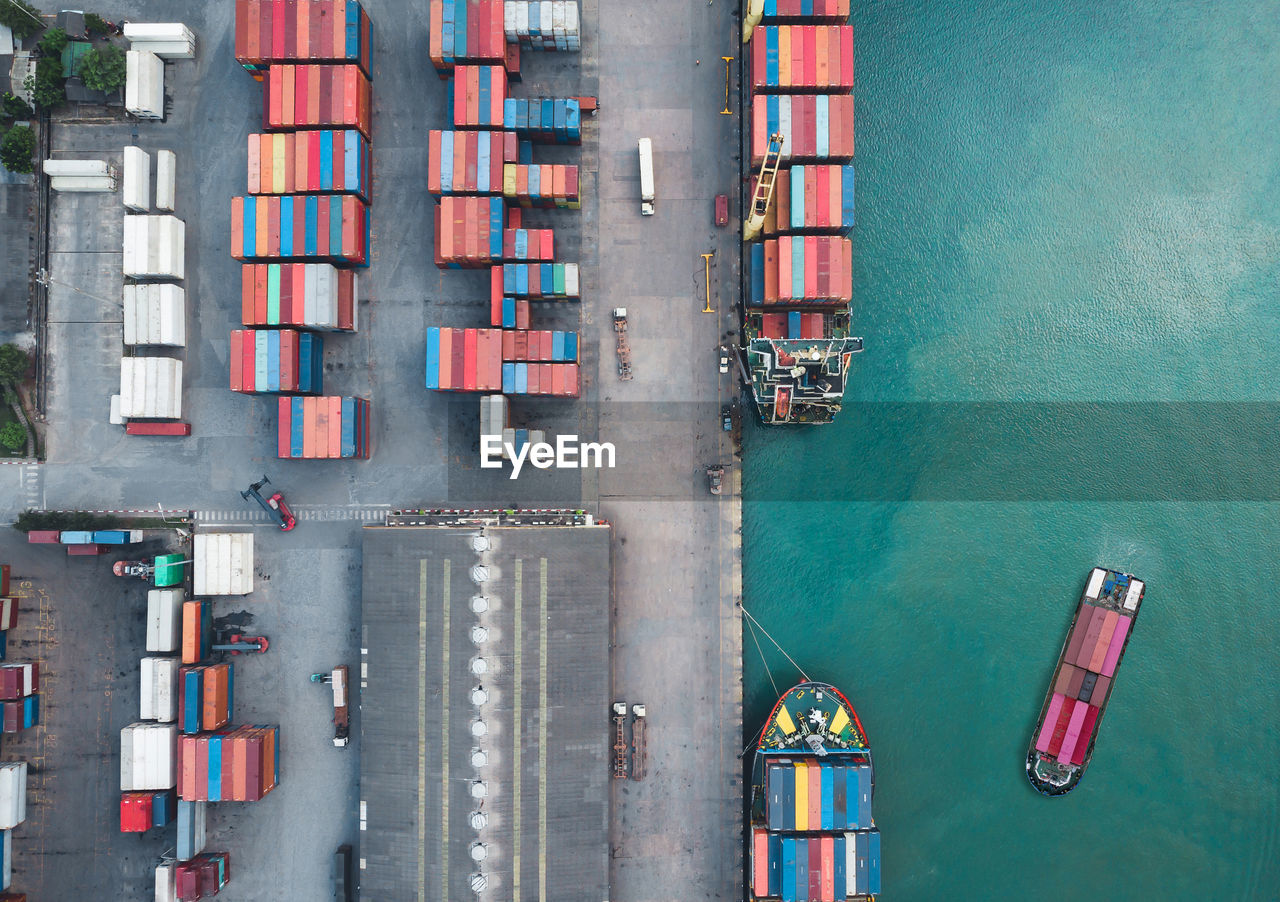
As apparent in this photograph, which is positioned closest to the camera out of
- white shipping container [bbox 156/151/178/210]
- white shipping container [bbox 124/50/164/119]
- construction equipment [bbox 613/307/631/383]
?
white shipping container [bbox 124/50/164/119]

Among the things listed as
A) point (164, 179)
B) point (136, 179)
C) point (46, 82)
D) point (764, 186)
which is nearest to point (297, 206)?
point (164, 179)

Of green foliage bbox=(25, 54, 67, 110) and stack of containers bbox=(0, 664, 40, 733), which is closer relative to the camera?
stack of containers bbox=(0, 664, 40, 733)

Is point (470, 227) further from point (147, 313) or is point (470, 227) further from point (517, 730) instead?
point (517, 730)

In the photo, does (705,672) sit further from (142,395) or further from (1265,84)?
(1265,84)

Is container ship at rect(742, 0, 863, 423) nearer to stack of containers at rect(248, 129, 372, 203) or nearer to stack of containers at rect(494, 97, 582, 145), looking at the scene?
stack of containers at rect(494, 97, 582, 145)

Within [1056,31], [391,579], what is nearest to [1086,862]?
[391,579]

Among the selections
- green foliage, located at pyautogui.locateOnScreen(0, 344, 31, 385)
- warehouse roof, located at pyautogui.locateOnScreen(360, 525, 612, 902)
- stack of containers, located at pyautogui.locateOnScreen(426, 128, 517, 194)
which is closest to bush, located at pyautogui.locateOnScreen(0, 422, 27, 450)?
green foliage, located at pyautogui.locateOnScreen(0, 344, 31, 385)
